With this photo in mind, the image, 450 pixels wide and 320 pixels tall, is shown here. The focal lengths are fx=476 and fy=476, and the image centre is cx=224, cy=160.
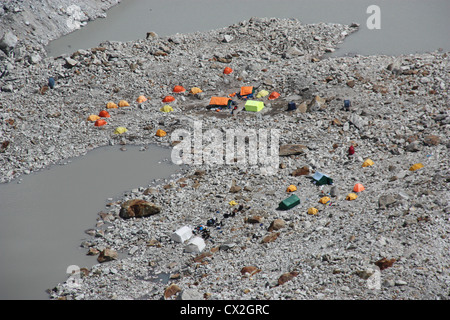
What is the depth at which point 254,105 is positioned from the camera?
16.2 m

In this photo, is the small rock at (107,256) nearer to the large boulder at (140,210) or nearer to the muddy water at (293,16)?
the large boulder at (140,210)

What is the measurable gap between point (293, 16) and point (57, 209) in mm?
15956

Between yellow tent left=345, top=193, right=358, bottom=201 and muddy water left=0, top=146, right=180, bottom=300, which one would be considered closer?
muddy water left=0, top=146, right=180, bottom=300

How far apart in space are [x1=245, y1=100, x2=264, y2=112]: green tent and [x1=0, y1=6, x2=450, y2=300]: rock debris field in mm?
238

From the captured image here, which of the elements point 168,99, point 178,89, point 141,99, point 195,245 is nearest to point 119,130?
point 141,99

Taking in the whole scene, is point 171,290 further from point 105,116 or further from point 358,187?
point 105,116

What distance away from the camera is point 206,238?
11477 mm

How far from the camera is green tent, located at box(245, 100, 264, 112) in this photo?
53.3 ft

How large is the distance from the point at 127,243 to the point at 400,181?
7.02 metres

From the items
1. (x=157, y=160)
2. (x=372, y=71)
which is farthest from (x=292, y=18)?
(x=157, y=160)

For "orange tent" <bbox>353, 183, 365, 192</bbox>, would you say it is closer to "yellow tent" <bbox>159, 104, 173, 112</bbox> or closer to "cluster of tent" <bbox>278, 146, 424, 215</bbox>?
"cluster of tent" <bbox>278, 146, 424, 215</bbox>

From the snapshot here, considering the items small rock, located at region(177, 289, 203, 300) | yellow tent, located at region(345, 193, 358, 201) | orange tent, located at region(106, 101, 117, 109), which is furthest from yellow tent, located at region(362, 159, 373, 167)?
orange tent, located at region(106, 101, 117, 109)

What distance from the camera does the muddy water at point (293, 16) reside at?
Result: 21.4 m

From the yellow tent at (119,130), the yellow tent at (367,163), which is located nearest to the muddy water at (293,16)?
the yellow tent at (119,130)
